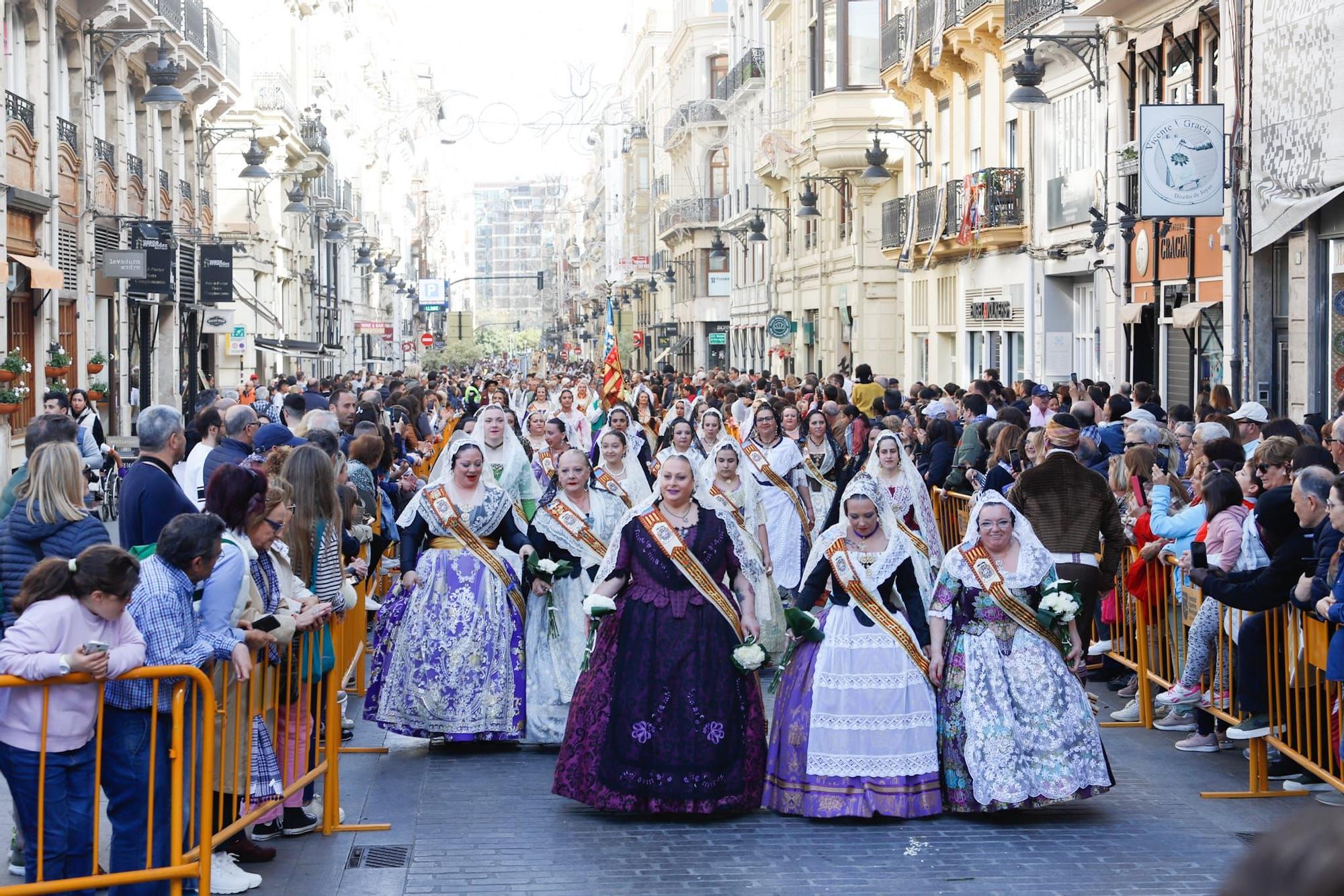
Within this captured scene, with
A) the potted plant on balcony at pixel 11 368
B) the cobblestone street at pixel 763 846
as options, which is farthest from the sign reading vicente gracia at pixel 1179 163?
the potted plant on balcony at pixel 11 368

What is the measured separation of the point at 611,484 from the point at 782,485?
238 cm

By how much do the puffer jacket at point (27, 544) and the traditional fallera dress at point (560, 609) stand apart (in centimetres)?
305

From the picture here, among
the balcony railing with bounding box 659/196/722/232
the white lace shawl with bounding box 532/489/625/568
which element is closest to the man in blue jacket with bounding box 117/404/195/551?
the white lace shawl with bounding box 532/489/625/568

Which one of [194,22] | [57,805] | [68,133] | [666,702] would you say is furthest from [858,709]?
[194,22]

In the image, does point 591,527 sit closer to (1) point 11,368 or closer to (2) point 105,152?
(1) point 11,368

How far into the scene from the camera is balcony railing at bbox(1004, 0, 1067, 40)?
2386cm

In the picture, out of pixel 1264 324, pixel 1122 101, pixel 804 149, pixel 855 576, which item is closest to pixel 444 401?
pixel 1122 101

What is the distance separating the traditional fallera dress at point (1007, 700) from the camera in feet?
25.4

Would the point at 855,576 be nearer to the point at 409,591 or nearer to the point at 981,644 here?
the point at 981,644

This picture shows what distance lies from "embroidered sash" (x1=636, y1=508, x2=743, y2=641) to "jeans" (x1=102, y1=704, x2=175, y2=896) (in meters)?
2.71

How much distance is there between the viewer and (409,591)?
31.0 ft

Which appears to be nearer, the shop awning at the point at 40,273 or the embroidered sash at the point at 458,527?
the embroidered sash at the point at 458,527

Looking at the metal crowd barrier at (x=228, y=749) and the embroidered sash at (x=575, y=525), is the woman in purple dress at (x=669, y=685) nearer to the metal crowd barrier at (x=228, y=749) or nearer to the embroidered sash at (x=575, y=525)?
the metal crowd barrier at (x=228, y=749)

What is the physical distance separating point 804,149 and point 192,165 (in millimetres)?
14053
